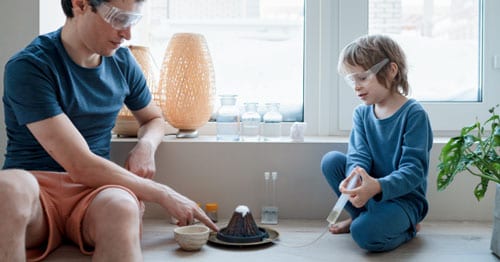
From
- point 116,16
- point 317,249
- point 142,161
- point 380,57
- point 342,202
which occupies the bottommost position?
point 317,249

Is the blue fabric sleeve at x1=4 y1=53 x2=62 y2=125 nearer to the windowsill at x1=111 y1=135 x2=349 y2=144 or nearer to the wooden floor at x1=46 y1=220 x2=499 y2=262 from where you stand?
the wooden floor at x1=46 y1=220 x2=499 y2=262

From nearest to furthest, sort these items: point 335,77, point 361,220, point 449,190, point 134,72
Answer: point 361,220
point 134,72
point 449,190
point 335,77

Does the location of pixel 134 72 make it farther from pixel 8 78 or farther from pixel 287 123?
pixel 287 123

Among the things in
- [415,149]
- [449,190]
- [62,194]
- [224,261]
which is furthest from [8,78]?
[449,190]

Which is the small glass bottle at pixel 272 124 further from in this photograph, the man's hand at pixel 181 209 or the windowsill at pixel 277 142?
the man's hand at pixel 181 209

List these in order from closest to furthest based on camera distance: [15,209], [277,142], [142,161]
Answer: [15,209], [142,161], [277,142]

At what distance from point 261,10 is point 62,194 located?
107 cm

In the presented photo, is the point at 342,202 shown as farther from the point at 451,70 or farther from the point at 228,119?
the point at 451,70

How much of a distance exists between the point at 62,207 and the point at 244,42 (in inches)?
39.8

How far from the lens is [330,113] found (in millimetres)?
2172

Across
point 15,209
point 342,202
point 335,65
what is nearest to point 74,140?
point 15,209

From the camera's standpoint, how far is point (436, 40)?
2170mm

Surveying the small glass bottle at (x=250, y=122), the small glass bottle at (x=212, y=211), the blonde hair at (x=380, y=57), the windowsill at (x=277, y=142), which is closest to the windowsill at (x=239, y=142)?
the windowsill at (x=277, y=142)

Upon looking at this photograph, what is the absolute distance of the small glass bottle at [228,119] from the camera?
6.68 ft
